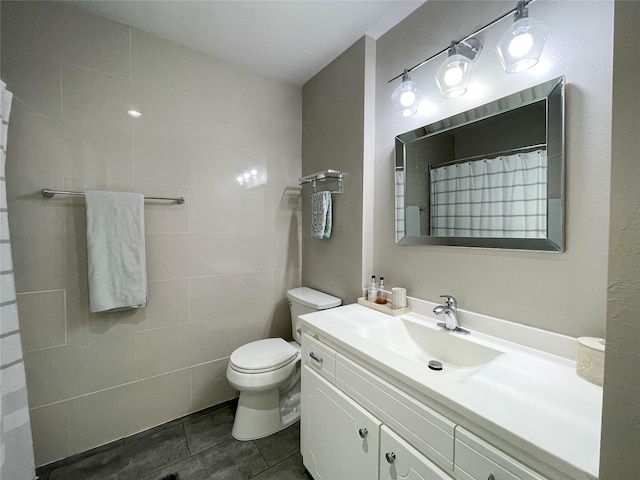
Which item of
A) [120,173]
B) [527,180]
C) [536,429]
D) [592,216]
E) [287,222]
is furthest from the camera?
[287,222]

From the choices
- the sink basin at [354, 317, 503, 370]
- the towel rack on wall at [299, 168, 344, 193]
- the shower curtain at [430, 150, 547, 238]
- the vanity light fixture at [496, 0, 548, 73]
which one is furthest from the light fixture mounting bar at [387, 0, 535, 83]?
the sink basin at [354, 317, 503, 370]

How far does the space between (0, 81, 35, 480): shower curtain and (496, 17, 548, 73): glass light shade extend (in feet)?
6.48

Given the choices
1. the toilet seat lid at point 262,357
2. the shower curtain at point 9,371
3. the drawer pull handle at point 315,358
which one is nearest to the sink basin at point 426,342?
the drawer pull handle at point 315,358

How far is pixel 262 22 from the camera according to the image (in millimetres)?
1506

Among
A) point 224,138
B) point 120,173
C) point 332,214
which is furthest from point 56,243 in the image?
point 332,214

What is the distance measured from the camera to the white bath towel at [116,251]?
1.41 meters

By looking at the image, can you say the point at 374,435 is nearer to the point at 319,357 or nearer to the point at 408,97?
the point at 319,357

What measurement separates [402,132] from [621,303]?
1.31 meters

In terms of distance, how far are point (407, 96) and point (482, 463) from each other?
1.47 m

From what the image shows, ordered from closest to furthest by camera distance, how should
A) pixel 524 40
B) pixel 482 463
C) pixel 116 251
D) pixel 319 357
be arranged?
pixel 482 463 < pixel 524 40 < pixel 319 357 < pixel 116 251

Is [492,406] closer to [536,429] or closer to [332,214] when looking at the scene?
[536,429]

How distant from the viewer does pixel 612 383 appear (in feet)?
1.26

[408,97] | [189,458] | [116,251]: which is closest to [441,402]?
[408,97]

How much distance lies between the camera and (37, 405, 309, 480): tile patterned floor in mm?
1344
